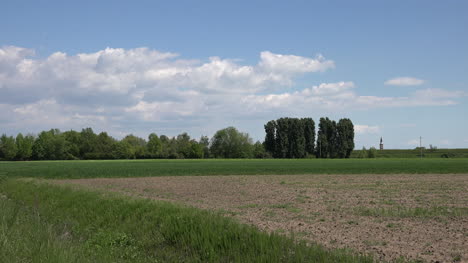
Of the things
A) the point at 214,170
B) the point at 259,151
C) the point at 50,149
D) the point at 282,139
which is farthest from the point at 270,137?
the point at 214,170

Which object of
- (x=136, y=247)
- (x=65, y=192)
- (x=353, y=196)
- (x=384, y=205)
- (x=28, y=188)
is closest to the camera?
(x=136, y=247)

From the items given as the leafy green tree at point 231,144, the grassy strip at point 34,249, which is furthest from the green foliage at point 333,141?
the grassy strip at point 34,249

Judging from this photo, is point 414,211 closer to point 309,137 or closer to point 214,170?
point 214,170

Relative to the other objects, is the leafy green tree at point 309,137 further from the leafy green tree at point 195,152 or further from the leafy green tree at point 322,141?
the leafy green tree at point 195,152

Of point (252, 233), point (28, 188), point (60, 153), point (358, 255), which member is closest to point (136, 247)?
point (252, 233)

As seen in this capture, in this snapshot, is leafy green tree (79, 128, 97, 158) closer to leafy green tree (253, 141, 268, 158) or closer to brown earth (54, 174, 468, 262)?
leafy green tree (253, 141, 268, 158)

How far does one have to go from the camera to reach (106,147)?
16112 cm

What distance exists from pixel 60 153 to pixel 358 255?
152m

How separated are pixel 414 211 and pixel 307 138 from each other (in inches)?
5438

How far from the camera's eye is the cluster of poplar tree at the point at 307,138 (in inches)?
5965

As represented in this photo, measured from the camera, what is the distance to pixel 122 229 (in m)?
16.7

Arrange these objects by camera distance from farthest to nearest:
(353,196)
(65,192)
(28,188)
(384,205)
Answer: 1. (28,188)
2. (65,192)
3. (353,196)
4. (384,205)

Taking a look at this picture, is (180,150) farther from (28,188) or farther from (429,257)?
(429,257)

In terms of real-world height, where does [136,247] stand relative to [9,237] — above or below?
below
